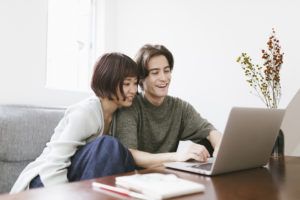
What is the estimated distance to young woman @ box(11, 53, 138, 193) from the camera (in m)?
0.98

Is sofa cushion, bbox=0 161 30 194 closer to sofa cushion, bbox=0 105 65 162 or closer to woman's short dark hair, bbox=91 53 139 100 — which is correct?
sofa cushion, bbox=0 105 65 162

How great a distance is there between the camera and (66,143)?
1094 mm

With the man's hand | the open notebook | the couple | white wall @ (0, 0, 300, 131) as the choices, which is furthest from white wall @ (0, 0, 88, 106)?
the open notebook

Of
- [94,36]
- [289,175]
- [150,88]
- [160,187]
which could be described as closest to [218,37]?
[150,88]

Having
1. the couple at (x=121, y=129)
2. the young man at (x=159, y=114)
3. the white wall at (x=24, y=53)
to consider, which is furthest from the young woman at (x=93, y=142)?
the white wall at (x=24, y=53)

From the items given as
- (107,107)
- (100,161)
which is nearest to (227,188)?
(100,161)

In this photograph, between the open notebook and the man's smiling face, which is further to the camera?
the man's smiling face

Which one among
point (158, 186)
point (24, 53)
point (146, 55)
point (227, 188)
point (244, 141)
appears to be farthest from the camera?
point (24, 53)

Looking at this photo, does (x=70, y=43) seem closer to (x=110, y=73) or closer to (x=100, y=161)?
(x=110, y=73)

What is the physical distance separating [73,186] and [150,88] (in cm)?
95

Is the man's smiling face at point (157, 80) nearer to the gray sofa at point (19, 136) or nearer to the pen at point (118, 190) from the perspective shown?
the gray sofa at point (19, 136)

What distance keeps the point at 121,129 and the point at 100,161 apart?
0.37 meters

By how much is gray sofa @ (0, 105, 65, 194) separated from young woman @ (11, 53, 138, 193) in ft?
0.72

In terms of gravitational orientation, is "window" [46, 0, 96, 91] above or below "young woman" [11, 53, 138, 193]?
above
